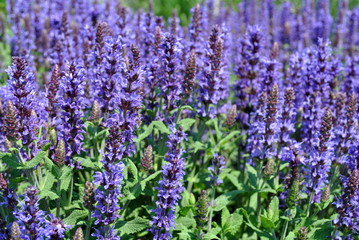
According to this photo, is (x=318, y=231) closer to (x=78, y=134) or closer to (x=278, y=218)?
(x=278, y=218)

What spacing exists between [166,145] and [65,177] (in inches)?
55.6

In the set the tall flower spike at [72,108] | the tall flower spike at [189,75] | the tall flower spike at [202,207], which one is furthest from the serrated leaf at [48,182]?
the tall flower spike at [189,75]

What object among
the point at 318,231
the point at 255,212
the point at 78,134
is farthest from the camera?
the point at 255,212

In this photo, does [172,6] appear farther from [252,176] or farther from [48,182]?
[48,182]

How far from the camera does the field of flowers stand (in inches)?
184

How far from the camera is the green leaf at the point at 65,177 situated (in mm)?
4963

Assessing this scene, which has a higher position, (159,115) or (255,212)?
(159,115)

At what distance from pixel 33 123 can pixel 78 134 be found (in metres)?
0.50

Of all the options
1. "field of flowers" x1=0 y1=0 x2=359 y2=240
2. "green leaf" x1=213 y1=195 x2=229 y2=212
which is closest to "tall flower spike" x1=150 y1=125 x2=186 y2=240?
"field of flowers" x1=0 y1=0 x2=359 y2=240

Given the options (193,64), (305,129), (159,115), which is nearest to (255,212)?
(305,129)

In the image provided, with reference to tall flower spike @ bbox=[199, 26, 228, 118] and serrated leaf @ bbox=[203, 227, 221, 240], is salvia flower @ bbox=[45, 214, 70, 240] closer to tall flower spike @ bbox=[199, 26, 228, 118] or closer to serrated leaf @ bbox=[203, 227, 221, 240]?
serrated leaf @ bbox=[203, 227, 221, 240]

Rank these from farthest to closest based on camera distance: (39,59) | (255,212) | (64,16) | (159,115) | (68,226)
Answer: (39,59) < (64,16) < (255,212) < (159,115) < (68,226)

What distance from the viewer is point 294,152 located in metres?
5.57

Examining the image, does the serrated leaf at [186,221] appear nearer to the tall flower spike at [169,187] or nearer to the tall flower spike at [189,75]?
the tall flower spike at [169,187]
